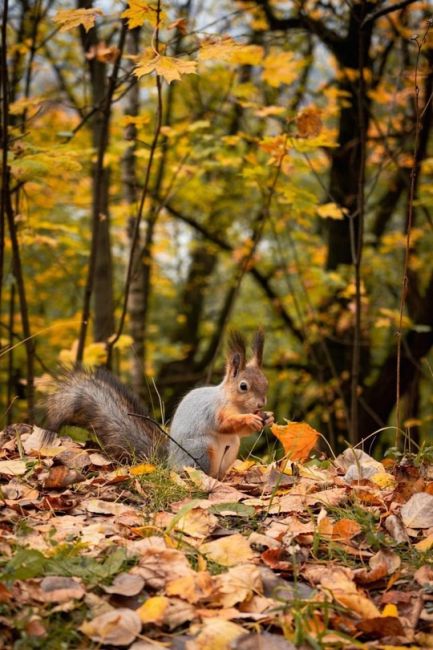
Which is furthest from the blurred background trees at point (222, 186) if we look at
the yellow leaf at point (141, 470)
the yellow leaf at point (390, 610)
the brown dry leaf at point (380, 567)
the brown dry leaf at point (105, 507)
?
the yellow leaf at point (390, 610)

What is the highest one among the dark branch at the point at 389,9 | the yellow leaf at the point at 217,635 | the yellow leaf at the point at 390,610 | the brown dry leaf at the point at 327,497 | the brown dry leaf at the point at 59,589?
the dark branch at the point at 389,9

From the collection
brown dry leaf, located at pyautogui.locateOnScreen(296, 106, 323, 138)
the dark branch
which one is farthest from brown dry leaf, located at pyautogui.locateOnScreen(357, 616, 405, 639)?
brown dry leaf, located at pyautogui.locateOnScreen(296, 106, 323, 138)

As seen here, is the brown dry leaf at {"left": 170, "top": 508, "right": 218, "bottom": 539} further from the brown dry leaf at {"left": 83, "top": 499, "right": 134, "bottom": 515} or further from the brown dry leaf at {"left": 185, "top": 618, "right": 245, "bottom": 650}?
the brown dry leaf at {"left": 185, "top": 618, "right": 245, "bottom": 650}

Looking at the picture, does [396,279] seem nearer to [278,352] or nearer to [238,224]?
[278,352]

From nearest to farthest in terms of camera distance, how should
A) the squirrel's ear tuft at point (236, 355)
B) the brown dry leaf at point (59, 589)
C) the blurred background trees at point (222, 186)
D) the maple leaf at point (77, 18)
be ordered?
the brown dry leaf at point (59, 589)
the squirrel's ear tuft at point (236, 355)
the maple leaf at point (77, 18)
the blurred background trees at point (222, 186)

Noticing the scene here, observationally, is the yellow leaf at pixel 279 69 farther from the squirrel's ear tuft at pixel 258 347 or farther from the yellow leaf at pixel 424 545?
the yellow leaf at pixel 424 545

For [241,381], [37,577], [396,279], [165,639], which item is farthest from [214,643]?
[396,279]

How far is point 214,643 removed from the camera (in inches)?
65.9

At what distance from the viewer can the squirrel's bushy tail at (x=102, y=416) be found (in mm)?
3094

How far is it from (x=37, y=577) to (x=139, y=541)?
35 cm

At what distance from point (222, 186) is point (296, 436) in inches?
286

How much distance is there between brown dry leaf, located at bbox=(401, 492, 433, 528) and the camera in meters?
2.35

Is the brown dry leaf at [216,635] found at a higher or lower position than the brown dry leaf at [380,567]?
lower

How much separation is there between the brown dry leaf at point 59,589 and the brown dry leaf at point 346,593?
617 mm
